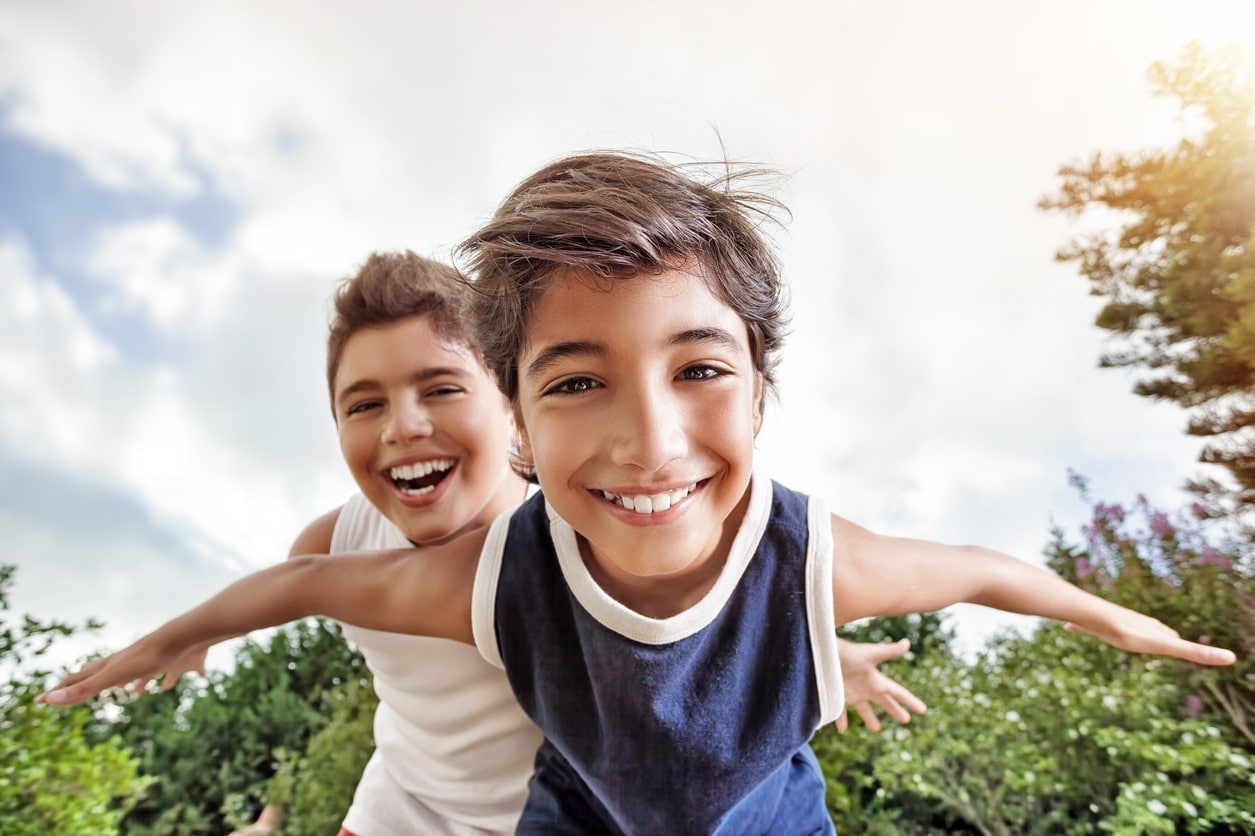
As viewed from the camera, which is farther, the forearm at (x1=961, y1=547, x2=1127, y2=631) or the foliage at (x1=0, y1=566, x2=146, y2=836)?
the foliage at (x1=0, y1=566, x2=146, y2=836)

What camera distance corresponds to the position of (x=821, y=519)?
1.07 meters

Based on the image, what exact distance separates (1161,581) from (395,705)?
141 cm

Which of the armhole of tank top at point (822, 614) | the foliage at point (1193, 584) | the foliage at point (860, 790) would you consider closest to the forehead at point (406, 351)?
the armhole of tank top at point (822, 614)

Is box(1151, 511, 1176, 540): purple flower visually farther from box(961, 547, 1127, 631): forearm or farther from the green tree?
box(961, 547, 1127, 631): forearm

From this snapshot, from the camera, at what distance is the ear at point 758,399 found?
1.03 meters

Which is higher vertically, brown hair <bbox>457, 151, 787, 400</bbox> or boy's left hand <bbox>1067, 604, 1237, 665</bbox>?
brown hair <bbox>457, 151, 787, 400</bbox>

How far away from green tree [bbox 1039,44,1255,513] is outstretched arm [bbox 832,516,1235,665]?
628 millimetres

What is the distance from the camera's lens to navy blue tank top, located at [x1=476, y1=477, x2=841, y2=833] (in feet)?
3.34

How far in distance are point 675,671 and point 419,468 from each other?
443 mm

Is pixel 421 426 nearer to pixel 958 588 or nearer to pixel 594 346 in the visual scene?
pixel 594 346

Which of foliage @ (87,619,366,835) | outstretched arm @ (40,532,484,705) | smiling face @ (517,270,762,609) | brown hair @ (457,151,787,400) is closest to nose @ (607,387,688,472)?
smiling face @ (517,270,762,609)

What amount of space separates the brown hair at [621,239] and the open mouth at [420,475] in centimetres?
21

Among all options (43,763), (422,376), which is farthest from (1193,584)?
(43,763)

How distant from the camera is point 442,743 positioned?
1.29 meters
